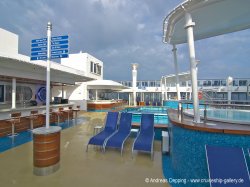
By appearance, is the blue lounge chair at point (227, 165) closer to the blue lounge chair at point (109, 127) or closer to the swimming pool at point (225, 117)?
the swimming pool at point (225, 117)

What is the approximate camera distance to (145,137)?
16.2 feet

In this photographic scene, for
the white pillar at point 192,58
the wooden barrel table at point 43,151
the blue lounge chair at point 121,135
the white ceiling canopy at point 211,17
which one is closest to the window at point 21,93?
the blue lounge chair at point 121,135

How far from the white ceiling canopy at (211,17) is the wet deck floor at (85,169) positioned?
3.57 m

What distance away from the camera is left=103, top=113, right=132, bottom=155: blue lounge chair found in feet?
15.1

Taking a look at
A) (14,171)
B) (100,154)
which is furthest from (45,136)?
(100,154)

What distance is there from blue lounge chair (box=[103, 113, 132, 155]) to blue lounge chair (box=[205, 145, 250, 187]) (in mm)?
2562

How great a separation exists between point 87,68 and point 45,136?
46.7ft

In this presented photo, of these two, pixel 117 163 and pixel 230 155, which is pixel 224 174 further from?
pixel 117 163

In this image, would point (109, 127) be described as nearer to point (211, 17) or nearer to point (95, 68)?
point (211, 17)

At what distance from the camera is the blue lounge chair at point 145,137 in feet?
14.0

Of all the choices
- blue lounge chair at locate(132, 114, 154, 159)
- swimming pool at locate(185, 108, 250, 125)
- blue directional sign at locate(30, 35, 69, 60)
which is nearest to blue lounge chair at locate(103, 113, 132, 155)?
blue lounge chair at locate(132, 114, 154, 159)

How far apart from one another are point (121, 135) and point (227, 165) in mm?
3351

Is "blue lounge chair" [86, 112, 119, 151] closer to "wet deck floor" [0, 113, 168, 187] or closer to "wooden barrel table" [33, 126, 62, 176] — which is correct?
"wet deck floor" [0, 113, 168, 187]

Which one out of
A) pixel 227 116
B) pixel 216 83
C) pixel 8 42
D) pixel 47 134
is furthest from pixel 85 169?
pixel 216 83
